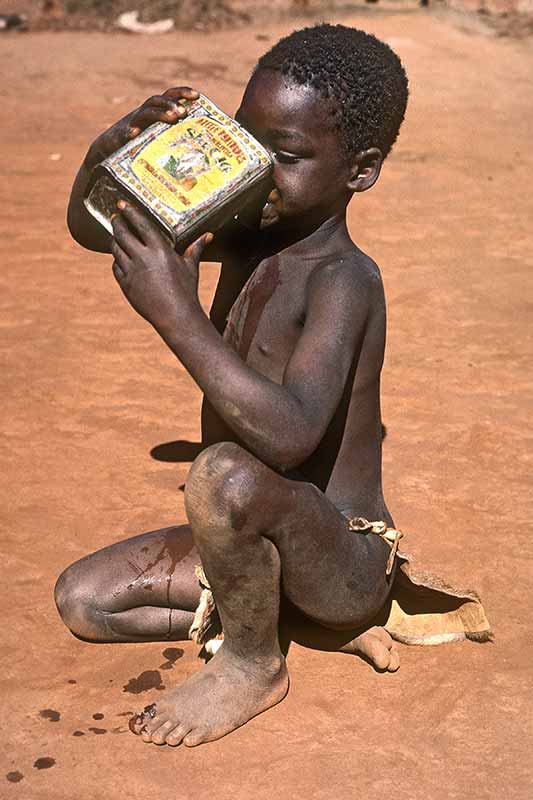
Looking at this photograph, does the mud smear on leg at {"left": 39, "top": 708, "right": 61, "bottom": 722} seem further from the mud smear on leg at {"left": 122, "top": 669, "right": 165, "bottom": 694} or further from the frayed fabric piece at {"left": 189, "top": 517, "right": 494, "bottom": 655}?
the frayed fabric piece at {"left": 189, "top": 517, "right": 494, "bottom": 655}

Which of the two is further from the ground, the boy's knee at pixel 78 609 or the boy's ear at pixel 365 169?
the boy's ear at pixel 365 169

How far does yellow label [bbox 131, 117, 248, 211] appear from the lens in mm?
2377

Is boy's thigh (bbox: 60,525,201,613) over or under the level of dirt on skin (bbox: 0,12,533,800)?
over

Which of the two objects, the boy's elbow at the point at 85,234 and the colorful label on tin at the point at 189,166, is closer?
the colorful label on tin at the point at 189,166

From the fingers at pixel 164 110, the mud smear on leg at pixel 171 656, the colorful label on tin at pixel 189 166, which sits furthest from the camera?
the mud smear on leg at pixel 171 656

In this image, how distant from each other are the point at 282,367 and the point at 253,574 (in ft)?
1.62

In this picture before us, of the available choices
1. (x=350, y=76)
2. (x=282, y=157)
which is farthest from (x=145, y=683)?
(x=350, y=76)

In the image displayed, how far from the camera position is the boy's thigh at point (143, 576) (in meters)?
3.02

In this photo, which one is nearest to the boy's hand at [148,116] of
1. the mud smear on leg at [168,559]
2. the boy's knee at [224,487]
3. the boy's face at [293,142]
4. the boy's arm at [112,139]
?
the boy's arm at [112,139]

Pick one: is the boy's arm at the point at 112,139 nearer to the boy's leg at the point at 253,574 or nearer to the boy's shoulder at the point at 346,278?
the boy's shoulder at the point at 346,278

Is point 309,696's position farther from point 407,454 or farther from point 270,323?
point 407,454

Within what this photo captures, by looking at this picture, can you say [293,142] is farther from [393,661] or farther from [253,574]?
[393,661]

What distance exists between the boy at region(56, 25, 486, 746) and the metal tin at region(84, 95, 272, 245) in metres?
0.05

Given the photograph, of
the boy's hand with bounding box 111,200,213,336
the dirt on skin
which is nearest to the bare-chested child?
the boy's hand with bounding box 111,200,213,336
